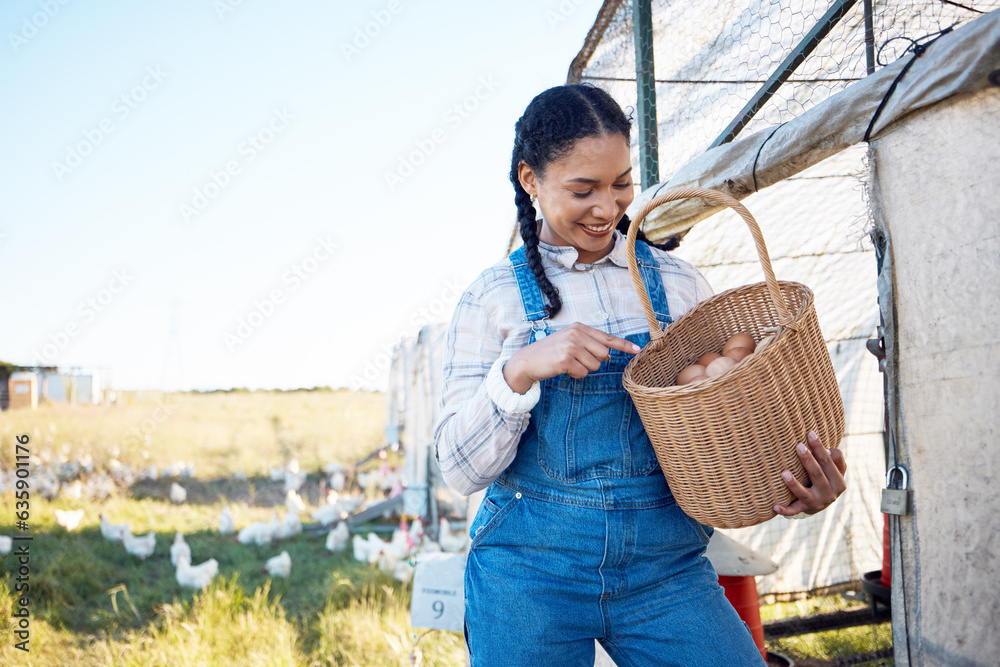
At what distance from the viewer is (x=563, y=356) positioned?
1084 mm

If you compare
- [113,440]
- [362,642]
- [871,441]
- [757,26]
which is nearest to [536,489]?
[757,26]

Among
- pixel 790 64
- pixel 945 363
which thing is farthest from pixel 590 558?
pixel 790 64

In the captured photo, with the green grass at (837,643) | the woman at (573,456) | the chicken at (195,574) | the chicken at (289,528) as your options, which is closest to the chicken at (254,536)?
the chicken at (289,528)

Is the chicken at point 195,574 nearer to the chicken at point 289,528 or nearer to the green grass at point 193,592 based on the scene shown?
the green grass at point 193,592

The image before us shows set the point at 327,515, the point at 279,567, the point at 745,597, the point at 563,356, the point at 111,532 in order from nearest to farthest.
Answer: the point at 563,356, the point at 745,597, the point at 279,567, the point at 111,532, the point at 327,515

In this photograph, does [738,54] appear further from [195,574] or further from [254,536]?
[254,536]

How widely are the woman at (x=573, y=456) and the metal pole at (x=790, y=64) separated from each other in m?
1.15

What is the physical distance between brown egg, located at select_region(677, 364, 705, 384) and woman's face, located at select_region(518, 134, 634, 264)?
336mm

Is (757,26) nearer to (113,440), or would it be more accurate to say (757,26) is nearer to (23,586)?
(23,586)

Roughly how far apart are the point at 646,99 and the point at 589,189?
1482mm

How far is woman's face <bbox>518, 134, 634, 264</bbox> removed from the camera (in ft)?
4.33

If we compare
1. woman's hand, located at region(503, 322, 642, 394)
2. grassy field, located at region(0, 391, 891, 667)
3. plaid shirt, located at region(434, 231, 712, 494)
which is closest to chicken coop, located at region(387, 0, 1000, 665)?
plaid shirt, located at region(434, 231, 712, 494)

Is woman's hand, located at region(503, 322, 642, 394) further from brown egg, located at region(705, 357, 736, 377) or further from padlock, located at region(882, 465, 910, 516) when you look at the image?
padlock, located at region(882, 465, 910, 516)

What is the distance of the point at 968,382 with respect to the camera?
1273 millimetres
